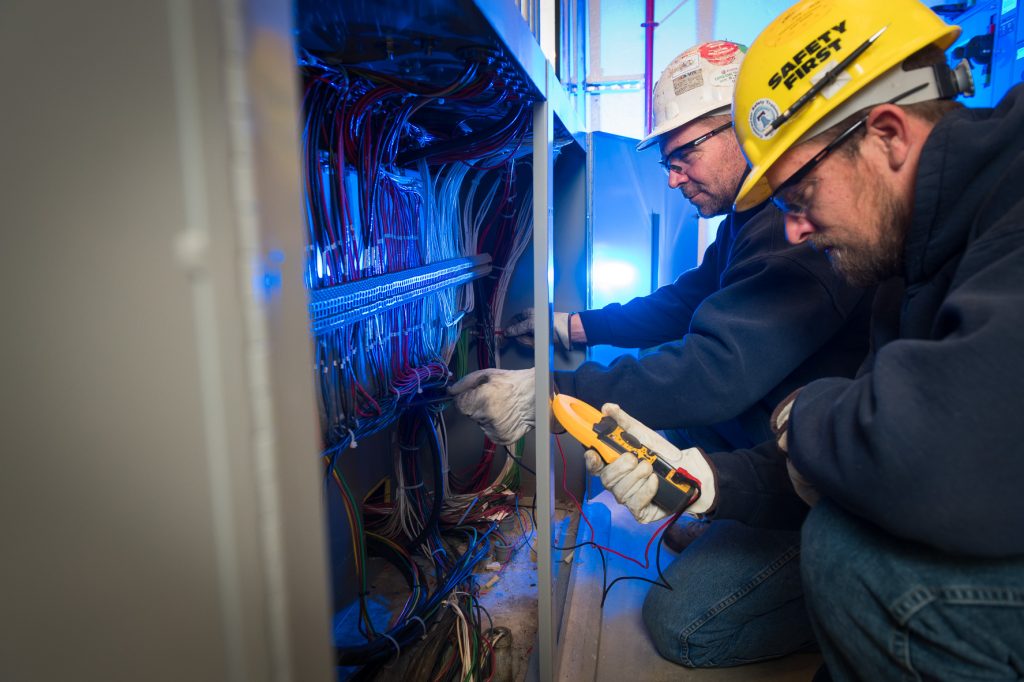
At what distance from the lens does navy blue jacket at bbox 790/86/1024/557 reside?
27.9 inches

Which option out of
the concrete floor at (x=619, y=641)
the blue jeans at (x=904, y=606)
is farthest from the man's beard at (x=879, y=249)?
the concrete floor at (x=619, y=641)

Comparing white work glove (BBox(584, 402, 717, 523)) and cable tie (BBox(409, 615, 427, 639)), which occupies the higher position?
white work glove (BBox(584, 402, 717, 523))

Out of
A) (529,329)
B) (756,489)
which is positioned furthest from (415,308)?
(756,489)

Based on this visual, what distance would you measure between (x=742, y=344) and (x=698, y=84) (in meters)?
0.67

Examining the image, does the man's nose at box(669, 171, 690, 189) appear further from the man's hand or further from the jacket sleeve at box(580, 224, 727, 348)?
the man's hand

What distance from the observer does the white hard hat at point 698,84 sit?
5.14ft

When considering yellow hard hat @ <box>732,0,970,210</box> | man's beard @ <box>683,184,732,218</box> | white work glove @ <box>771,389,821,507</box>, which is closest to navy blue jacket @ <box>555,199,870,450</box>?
man's beard @ <box>683,184,732,218</box>

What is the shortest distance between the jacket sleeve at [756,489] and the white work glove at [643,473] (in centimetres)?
2

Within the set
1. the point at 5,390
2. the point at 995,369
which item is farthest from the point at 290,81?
the point at 995,369

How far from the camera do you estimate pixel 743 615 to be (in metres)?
1.40

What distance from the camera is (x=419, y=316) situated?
1.56 m

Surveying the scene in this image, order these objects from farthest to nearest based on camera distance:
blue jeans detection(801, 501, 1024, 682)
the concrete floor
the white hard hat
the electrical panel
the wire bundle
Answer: the white hard hat
the concrete floor
the wire bundle
the electrical panel
blue jeans detection(801, 501, 1024, 682)

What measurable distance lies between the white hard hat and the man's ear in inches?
26.1

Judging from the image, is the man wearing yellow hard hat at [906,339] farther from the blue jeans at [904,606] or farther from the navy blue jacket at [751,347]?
the navy blue jacket at [751,347]
